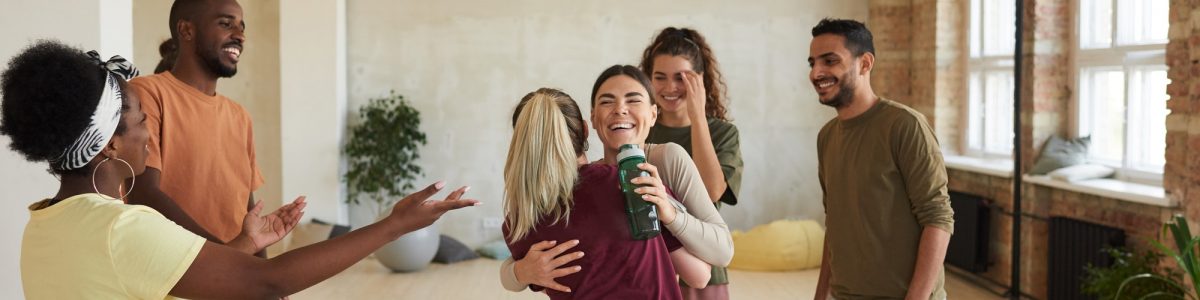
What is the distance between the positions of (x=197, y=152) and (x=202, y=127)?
72mm

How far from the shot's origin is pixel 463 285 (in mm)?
7367

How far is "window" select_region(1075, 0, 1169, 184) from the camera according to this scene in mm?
5715

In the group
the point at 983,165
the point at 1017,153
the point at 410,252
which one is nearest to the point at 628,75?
the point at 1017,153

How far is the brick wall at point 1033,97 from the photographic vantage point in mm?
5051

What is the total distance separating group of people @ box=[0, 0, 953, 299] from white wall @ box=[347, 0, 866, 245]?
217 inches

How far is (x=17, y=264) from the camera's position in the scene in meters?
3.26

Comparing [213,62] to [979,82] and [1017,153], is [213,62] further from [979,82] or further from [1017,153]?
[979,82]

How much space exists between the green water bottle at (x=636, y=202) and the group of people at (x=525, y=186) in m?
0.02

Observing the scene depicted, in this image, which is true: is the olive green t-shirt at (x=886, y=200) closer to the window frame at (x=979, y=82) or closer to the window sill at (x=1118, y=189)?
the window sill at (x=1118, y=189)

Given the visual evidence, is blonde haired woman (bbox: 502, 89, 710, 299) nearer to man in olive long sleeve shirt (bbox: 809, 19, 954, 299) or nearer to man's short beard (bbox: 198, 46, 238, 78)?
man in olive long sleeve shirt (bbox: 809, 19, 954, 299)

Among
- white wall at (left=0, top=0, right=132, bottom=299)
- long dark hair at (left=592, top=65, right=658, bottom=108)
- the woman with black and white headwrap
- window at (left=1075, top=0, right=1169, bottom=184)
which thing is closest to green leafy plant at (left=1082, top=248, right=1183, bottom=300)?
window at (left=1075, top=0, right=1169, bottom=184)

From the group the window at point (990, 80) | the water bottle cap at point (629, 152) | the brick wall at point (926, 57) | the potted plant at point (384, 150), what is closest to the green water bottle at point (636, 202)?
the water bottle cap at point (629, 152)

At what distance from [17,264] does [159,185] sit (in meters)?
0.89

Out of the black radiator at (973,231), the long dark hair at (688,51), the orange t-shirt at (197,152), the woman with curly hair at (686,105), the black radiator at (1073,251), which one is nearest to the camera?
the orange t-shirt at (197,152)
